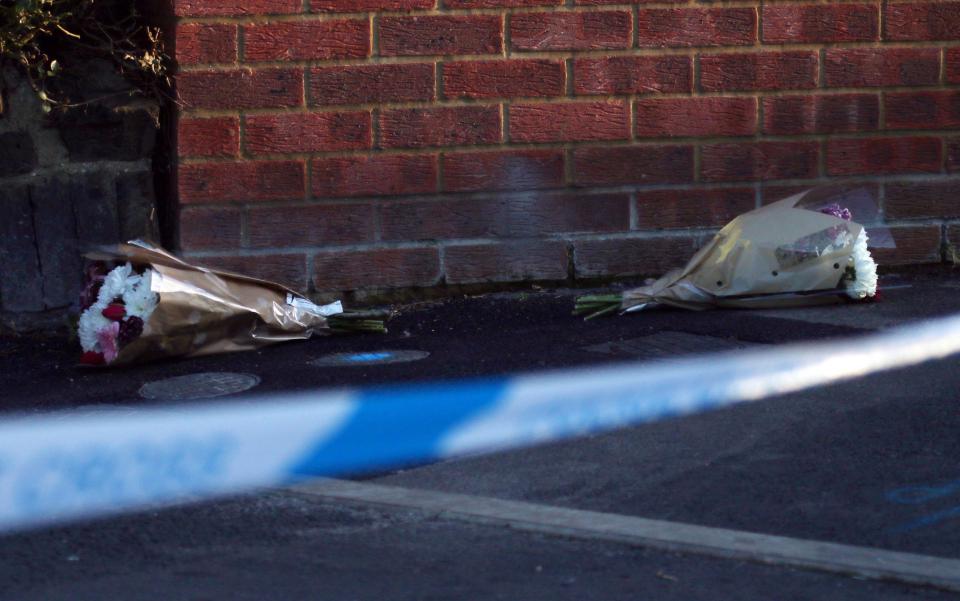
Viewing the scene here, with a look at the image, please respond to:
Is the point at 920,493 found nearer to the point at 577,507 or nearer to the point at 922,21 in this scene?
the point at 577,507

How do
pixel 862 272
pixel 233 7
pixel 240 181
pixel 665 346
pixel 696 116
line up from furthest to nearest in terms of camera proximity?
pixel 696 116 < pixel 240 181 < pixel 233 7 < pixel 862 272 < pixel 665 346

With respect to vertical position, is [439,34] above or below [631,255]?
above

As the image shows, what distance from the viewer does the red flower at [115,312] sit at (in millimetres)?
5820

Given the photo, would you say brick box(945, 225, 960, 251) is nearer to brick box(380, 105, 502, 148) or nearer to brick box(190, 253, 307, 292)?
brick box(380, 105, 502, 148)

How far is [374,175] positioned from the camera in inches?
267

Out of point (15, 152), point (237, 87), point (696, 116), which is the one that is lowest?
point (15, 152)

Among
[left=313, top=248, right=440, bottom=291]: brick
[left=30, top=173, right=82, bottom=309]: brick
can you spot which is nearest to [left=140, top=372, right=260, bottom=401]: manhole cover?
[left=313, top=248, right=440, bottom=291]: brick

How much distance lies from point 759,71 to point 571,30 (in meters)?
0.99

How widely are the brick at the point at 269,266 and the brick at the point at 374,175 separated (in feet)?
1.18

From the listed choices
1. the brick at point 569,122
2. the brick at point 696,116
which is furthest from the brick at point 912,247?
the brick at point 569,122

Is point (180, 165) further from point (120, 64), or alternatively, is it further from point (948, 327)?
point (948, 327)

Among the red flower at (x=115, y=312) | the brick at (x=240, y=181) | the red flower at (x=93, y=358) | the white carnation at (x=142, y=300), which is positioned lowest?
the red flower at (x=93, y=358)

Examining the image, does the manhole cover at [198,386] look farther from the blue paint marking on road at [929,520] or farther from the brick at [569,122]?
the blue paint marking on road at [929,520]

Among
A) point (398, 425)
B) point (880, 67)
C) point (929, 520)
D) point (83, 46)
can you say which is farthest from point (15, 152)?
point (929, 520)
